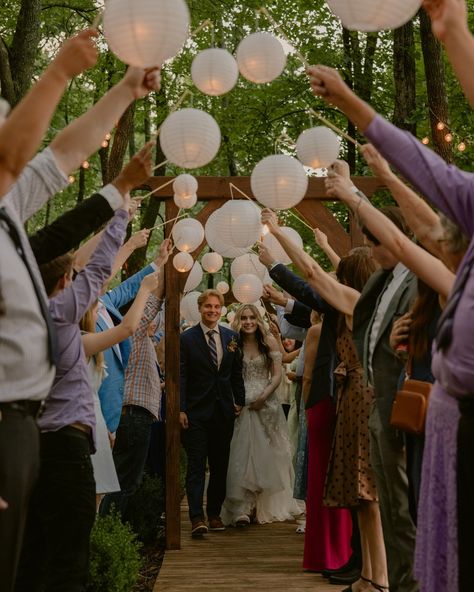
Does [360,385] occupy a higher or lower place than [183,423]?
higher

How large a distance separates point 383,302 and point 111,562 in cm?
223

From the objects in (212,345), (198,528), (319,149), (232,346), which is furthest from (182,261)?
(198,528)

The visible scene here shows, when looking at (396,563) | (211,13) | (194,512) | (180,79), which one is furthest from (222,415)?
(180,79)

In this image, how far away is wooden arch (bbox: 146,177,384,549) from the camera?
7.49 m

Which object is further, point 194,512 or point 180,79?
point 180,79

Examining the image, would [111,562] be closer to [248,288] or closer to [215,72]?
[215,72]

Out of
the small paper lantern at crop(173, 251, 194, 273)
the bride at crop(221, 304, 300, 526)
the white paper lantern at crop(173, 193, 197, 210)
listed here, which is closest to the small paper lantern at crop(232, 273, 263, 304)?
the bride at crop(221, 304, 300, 526)

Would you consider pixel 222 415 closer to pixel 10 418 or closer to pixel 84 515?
pixel 84 515

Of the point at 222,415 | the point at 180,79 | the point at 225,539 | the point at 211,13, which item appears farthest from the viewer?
the point at 180,79

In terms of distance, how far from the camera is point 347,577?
611 cm

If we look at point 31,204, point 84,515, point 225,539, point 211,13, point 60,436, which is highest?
point 211,13

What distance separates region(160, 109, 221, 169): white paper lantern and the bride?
4.18 metres

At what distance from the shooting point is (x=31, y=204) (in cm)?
274

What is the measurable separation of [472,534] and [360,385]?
2.98 meters
